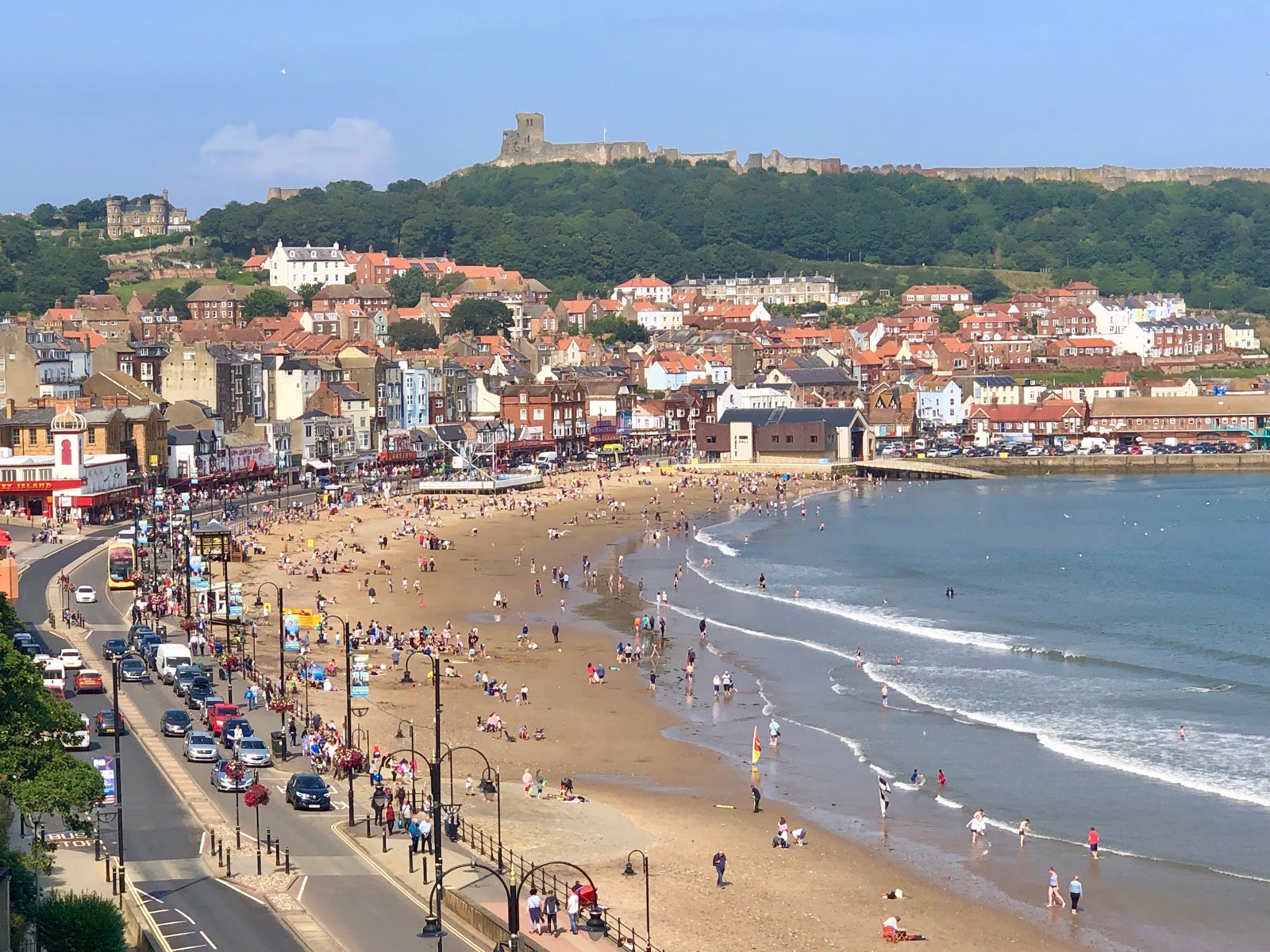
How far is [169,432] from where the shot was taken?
236ft

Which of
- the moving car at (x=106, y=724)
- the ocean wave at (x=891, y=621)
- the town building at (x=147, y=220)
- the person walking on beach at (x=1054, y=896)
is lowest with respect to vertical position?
the ocean wave at (x=891, y=621)

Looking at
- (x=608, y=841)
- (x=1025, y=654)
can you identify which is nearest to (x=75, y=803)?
(x=608, y=841)

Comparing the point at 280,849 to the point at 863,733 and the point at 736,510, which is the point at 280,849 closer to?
the point at 863,733

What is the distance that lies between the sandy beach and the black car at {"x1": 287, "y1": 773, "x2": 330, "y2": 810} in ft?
6.67

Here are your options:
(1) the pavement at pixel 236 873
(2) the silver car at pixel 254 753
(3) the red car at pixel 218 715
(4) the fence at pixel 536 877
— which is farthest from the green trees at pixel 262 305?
(4) the fence at pixel 536 877

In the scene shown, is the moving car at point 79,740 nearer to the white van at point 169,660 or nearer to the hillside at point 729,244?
the white van at point 169,660

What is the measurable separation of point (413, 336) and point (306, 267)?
31.0 meters

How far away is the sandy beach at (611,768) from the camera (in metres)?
22.7

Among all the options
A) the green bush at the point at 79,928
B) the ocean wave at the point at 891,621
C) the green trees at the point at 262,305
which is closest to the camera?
the green bush at the point at 79,928

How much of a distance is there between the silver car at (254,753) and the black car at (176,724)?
203 cm

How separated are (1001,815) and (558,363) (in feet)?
306

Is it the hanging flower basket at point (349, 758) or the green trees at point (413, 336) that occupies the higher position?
the green trees at point (413, 336)

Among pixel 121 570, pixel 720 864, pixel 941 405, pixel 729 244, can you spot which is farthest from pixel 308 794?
pixel 729 244

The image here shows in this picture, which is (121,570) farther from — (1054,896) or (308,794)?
(1054,896)
